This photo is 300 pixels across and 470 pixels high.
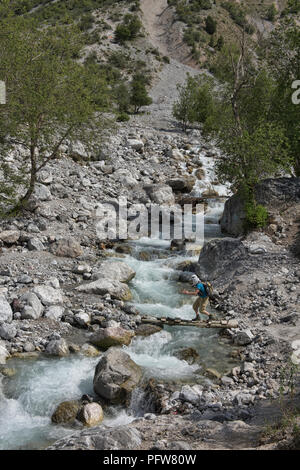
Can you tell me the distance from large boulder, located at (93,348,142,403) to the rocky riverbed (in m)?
0.03

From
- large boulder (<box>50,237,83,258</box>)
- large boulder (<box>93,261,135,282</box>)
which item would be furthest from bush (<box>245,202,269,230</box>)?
large boulder (<box>50,237,83,258</box>)

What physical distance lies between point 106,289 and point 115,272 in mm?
1529

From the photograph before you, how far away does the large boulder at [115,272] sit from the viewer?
629 inches

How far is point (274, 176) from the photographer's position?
2056 cm

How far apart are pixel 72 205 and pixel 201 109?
85.9ft

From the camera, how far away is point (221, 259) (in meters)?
17.4

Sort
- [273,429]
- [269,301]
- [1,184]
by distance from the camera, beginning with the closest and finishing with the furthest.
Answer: [273,429] < [269,301] < [1,184]

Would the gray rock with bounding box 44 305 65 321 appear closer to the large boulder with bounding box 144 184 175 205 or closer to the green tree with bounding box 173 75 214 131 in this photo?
the large boulder with bounding box 144 184 175 205

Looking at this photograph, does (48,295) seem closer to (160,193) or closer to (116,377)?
(116,377)

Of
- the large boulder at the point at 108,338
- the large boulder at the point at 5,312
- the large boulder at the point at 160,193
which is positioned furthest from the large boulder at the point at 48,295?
the large boulder at the point at 160,193
